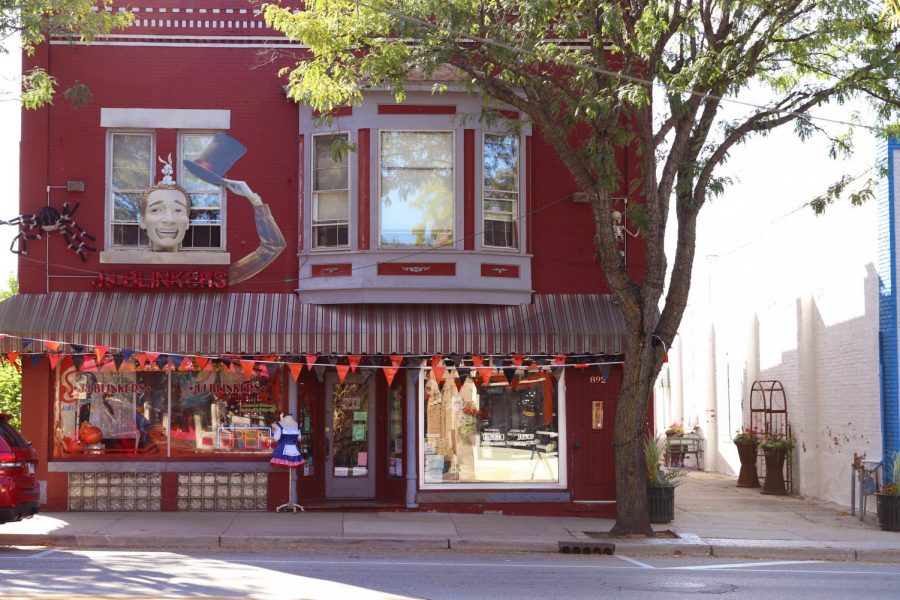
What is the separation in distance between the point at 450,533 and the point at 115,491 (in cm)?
588

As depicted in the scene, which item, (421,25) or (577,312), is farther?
(577,312)

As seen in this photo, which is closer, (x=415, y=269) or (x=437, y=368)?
(x=415, y=269)

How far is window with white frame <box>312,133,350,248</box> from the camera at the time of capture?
18156mm

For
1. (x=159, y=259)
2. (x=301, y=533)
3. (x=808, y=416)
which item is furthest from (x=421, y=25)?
(x=808, y=416)

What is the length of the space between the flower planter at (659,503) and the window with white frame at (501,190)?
14.9ft

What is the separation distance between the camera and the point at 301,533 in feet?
51.0

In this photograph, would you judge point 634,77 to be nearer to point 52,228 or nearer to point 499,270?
point 499,270

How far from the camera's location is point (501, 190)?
60.0 feet

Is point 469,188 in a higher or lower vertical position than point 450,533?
higher

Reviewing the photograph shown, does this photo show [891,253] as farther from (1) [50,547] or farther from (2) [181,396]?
(1) [50,547]

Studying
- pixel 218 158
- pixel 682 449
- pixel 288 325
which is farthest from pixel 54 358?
pixel 682 449

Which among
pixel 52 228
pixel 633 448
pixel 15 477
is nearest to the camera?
pixel 15 477

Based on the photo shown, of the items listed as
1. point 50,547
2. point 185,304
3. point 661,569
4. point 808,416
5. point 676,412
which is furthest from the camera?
point 676,412

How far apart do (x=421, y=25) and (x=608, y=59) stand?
14.3 feet
